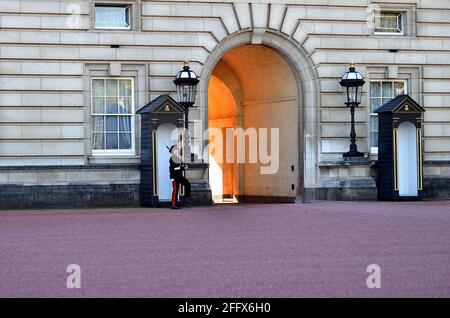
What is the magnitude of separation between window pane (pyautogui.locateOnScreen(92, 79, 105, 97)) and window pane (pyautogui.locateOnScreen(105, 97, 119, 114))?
0.22 meters

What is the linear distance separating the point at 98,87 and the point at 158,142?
2.34 m

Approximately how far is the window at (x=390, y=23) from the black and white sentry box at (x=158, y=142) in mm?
6515

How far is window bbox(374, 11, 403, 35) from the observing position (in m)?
29.1

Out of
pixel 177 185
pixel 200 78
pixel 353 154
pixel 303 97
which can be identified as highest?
pixel 200 78

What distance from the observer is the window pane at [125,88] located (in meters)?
27.3

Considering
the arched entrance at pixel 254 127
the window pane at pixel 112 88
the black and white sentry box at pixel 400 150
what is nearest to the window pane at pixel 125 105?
the window pane at pixel 112 88

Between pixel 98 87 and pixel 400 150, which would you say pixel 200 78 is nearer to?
pixel 98 87

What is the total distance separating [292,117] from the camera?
29.3 metres

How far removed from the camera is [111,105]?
27.3 m

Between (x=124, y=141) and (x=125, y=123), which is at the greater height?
(x=125, y=123)

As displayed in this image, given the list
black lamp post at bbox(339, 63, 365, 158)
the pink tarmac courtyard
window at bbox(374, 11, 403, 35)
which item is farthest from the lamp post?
window at bbox(374, 11, 403, 35)

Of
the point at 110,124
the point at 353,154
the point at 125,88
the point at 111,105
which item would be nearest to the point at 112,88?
the point at 125,88

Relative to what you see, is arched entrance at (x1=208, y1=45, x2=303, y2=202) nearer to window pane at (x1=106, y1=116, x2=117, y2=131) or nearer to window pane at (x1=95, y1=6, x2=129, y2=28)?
window pane at (x1=95, y1=6, x2=129, y2=28)

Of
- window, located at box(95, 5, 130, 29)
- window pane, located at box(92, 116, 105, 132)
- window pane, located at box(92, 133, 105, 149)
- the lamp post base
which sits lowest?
the lamp post base
